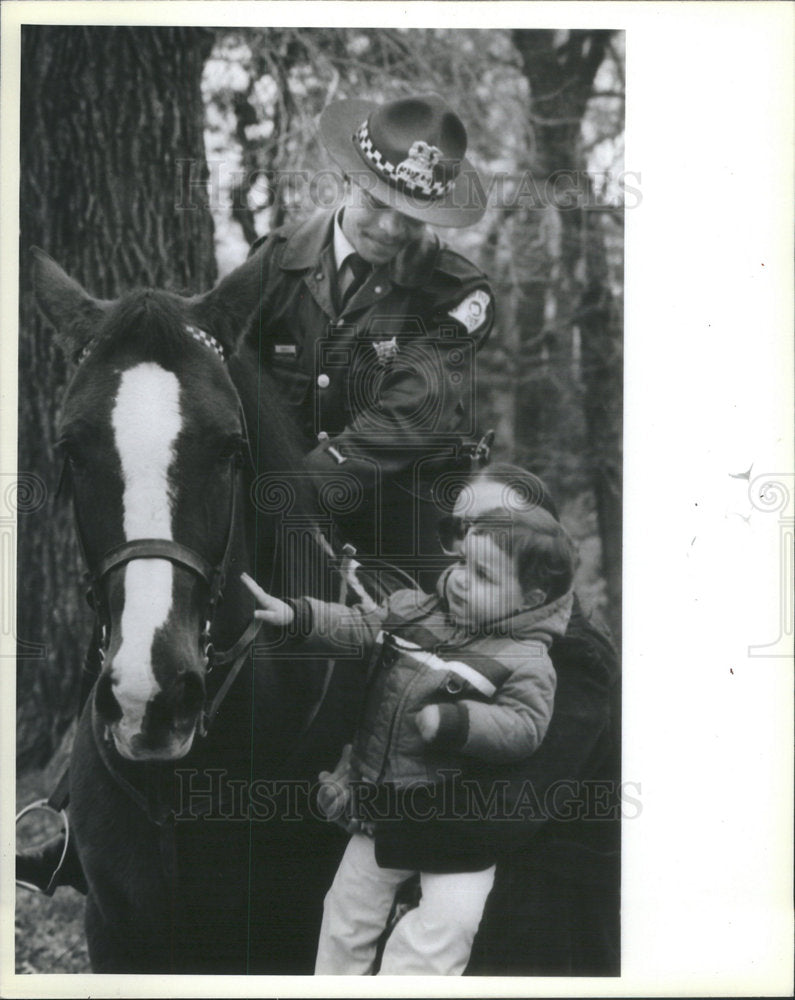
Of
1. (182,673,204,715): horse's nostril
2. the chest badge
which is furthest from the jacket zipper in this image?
the chest badge

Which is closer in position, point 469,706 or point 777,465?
point 469,706

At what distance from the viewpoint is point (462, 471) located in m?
3.78

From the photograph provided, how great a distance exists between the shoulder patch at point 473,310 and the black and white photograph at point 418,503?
16mm

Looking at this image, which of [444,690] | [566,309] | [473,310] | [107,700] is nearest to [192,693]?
[107,700]

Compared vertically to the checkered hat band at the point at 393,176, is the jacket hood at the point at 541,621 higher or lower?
lower

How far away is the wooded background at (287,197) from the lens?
3.81 meters

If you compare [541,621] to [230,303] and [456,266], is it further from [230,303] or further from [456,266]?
[230,303]

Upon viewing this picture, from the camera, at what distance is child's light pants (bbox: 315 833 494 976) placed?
3.76m

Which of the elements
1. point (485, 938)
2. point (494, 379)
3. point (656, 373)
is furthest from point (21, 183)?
point (485, 938)

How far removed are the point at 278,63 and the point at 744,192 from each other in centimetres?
172

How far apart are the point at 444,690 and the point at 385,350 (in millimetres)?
1177

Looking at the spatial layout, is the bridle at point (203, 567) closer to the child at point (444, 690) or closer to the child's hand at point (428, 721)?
the child at point (444, 690)

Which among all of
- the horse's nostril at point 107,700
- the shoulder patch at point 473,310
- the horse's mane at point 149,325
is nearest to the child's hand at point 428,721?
the horse's nostril at point 107,700

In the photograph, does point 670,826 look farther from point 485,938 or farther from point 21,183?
point 21,183
